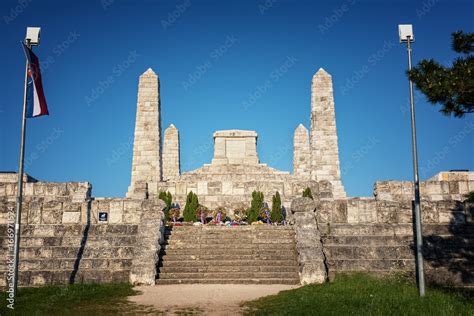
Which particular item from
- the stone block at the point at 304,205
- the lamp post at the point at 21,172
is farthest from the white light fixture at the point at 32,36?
the stone block at the point at 304,205

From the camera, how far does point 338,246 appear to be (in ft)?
47.0

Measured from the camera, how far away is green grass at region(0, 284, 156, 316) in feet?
30.8

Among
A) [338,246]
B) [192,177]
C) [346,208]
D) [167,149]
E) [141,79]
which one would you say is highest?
[141,79]

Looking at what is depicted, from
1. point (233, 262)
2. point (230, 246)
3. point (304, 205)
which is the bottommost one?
point (233, 262)

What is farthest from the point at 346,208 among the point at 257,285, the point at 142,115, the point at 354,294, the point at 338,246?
the point at 142,115

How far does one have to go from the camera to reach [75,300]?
10.6 metres

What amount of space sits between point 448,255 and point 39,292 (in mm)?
11395

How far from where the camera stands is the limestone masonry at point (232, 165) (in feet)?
84.0

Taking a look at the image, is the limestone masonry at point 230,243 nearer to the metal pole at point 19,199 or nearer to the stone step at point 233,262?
the stone step at point 233,262

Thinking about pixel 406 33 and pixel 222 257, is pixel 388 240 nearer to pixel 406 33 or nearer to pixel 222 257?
pixel 222 257

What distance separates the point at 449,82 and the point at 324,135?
21189 mm

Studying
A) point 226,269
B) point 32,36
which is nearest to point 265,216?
point 226,269

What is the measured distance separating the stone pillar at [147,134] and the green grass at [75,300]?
18.2 m

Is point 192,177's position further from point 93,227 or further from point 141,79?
point 93,227
